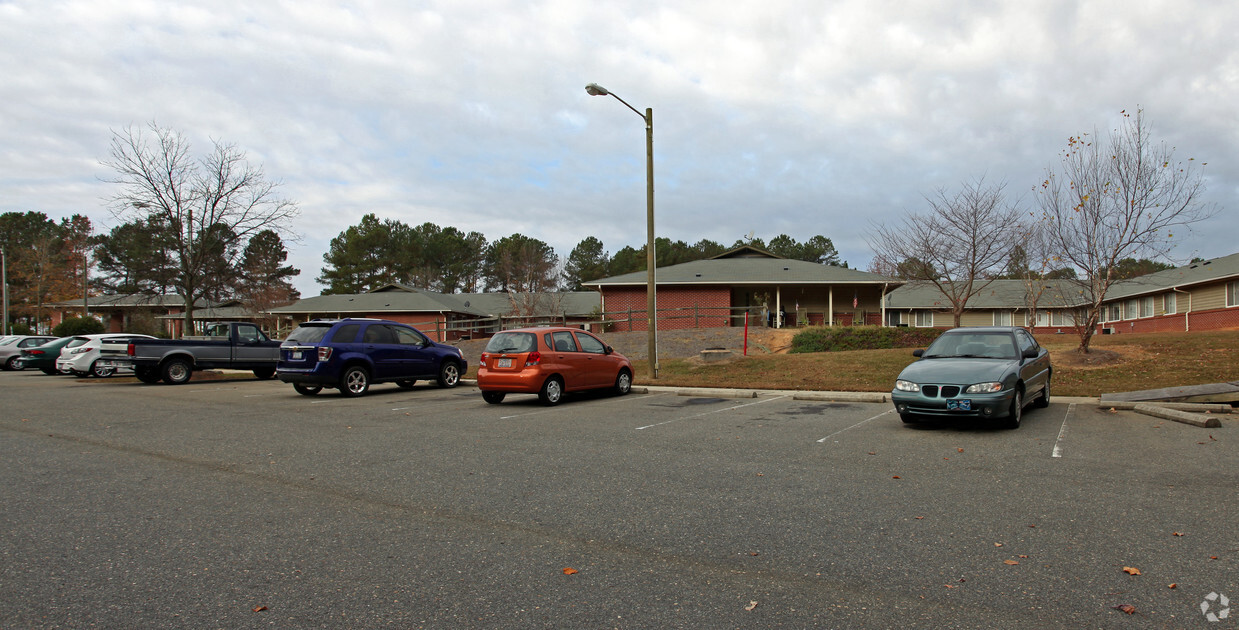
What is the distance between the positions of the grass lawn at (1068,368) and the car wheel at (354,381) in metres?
6.45

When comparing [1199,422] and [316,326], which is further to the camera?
[316,326]

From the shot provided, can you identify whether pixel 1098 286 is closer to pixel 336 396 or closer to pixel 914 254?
pixel 914 254

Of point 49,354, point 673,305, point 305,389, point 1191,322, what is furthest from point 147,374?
point 1191,322

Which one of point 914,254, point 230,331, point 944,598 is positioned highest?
point 914,254

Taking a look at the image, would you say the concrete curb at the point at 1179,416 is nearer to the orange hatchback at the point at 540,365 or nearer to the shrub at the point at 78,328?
the orange hatchback at the point at 540,365

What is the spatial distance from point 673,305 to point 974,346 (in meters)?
27.2

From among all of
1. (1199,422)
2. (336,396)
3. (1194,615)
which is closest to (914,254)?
(1199,422)

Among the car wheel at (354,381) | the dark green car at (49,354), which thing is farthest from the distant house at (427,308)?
the car wheel at (354,381)

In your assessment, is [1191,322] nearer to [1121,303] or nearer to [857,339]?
[1121,303]

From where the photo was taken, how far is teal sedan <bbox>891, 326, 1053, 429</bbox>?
365 inches

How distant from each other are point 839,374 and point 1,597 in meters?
16.1

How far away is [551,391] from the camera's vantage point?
13.2 m

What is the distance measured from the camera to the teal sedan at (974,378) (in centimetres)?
927

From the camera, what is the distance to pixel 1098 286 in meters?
17.2
